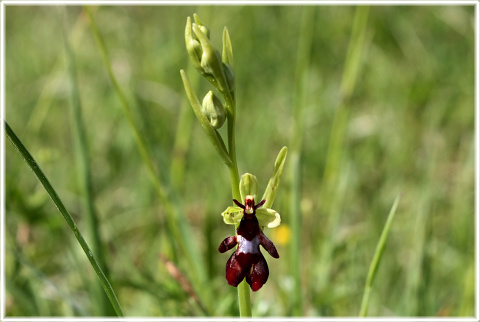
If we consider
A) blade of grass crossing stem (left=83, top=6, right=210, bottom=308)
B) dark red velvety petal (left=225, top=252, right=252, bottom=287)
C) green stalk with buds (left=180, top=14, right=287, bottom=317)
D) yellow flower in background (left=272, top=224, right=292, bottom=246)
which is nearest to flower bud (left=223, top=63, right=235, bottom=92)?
green stalk with buds (left=180, top=14, right=287, bottom=317)

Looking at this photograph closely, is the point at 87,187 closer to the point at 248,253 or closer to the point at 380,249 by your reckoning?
the point at 248,253

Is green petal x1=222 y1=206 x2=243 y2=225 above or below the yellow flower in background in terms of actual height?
below

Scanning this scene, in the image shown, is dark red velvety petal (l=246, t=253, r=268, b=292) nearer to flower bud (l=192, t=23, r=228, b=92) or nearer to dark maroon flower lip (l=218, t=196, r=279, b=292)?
dark maroon flower lip (l=218, t=196, r=279, b=292)

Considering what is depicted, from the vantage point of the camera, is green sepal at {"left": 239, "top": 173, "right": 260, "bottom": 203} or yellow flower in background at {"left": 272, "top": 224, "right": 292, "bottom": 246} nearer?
green sepal at {"left": 239, "top": 173, "right": 260, "bottom": 203}

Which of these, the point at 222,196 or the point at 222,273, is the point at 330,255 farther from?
the point at 222,196

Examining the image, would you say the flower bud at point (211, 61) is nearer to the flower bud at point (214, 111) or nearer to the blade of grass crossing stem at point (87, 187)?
the flower bud at point (214, 111)

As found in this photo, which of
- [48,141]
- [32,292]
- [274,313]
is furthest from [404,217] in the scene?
[48,141]

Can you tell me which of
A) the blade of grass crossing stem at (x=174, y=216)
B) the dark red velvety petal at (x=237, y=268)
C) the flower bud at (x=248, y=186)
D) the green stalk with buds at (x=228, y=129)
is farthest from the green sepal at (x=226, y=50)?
the blade of grass crossing stem at (x=174, y=216)
